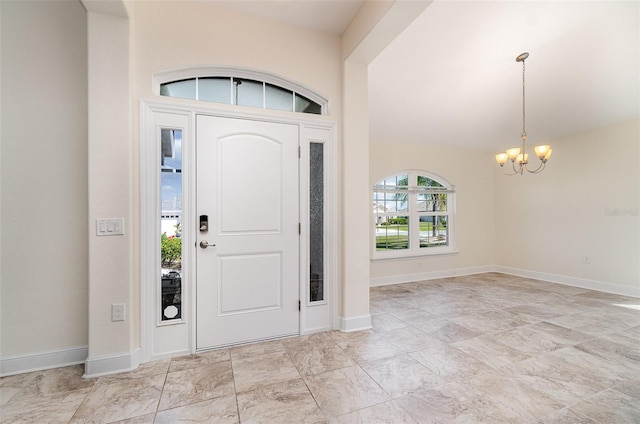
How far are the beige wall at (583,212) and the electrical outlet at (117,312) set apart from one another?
21.5 feet

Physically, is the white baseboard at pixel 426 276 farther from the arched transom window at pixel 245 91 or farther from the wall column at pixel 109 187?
the wall column at pixel 109 187

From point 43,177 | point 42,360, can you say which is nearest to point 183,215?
point 43,177

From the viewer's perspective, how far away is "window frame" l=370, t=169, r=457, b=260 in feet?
16.0

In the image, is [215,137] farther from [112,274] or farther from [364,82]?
[364,82]

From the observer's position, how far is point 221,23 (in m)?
2.42

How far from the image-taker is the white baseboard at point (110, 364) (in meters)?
1.99

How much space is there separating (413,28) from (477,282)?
14.3 feet

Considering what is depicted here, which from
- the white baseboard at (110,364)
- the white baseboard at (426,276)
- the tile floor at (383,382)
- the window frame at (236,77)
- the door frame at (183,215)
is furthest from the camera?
the white baseboard at (426,276)

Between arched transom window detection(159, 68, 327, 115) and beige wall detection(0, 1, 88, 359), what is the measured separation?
0.76 m

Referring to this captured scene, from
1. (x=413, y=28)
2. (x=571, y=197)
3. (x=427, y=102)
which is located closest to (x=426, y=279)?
(x=571, y=197)

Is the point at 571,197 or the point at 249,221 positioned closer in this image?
the point at 249,221

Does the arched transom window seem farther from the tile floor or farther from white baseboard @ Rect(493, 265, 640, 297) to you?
white baseboard @ Rect(493, 265, 640, 297)

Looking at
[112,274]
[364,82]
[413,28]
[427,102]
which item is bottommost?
[112,274]

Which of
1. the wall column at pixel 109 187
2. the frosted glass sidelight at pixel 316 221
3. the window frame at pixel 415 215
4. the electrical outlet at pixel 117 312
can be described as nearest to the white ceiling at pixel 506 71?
the window frame at pixel 415 215
